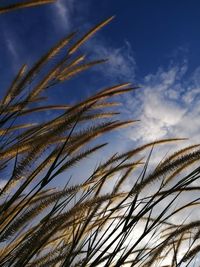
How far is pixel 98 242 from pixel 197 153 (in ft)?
1.97

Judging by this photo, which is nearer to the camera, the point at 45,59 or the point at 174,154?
the point at 174,154

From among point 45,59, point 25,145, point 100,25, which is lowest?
point 25,145

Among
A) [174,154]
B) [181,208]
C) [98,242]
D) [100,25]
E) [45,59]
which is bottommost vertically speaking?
[98,242]

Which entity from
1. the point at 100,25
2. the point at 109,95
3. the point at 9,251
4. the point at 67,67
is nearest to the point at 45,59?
the point at 67,67

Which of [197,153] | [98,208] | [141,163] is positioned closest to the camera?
[197,153]

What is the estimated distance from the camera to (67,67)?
2.52 metres

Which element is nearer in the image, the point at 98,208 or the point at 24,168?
the point at 24,168

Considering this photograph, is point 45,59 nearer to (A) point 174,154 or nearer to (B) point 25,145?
(B) point 25,145

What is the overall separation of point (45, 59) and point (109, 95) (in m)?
0.63

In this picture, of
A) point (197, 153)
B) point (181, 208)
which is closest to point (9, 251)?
point (181, 208)

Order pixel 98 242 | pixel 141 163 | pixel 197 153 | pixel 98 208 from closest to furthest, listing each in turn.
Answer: pixel 197 153 < pixel 98 242 < pixel 98 208 < pixel 141 163

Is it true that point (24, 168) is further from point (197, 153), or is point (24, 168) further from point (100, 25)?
point (100, 25)

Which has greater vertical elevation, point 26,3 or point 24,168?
point 26,3

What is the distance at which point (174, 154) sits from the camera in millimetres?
2092
